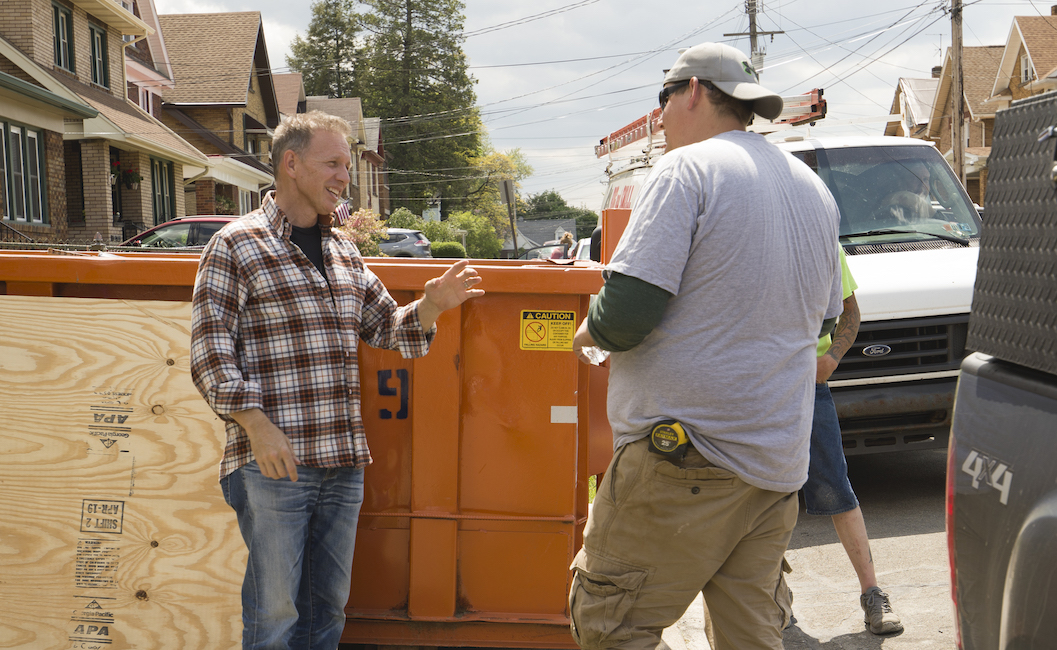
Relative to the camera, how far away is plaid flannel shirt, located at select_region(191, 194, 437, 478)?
2.49m

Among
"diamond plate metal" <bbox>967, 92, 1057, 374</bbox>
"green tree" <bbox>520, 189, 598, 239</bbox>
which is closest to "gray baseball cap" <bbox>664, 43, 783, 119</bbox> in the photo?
"diamond plate metal" <bbox>967, 92, 1057, 374</bbox>

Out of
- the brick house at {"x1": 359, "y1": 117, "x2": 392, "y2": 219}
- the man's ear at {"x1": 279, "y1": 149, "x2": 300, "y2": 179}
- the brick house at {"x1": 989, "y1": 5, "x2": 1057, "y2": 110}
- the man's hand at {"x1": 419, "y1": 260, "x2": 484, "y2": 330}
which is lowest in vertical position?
the man's hand at {"x1": 419, "y1": 260, "x2": 484, "y2": 330}

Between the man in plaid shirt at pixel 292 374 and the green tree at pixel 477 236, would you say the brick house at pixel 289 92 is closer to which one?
the green tree at pixel 477 236

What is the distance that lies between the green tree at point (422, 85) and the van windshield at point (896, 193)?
54211mm

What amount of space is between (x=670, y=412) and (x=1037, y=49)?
41.1 metres

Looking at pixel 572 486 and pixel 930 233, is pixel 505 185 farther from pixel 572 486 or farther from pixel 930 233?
pixel 572 486

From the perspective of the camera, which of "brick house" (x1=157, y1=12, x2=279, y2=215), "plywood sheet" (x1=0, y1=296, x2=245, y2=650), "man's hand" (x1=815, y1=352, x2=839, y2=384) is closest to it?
"plywood sheet" (x1=0, y1=296, x2=245, y2=650)

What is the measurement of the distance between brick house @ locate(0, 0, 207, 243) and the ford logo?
593 inches

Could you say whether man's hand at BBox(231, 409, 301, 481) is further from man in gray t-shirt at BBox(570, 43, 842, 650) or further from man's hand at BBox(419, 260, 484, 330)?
man in gray t-shirt at BBox(570, 43, 842, 650)

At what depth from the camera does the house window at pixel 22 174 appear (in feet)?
58.5

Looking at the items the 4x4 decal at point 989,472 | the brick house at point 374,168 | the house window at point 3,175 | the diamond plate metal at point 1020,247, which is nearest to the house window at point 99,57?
the house window at point 3,175

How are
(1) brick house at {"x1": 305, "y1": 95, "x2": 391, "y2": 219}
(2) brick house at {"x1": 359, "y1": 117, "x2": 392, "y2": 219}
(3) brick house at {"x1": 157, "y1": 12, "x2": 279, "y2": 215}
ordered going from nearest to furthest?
(3) brick house at {"x1": 157, "y1": 12, "x2": 279, "y2": 215} < (1) brick house at {"x1": 305, "y1": 95, "x2": 391, "y2": 219} < (2) brick house at {"x1": 359, "y1": 117, "x2": 392, "y2": 219}

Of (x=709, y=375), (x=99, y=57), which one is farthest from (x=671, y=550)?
(x=99, y=57)

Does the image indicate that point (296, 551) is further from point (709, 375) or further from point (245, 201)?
point (245, 201)
